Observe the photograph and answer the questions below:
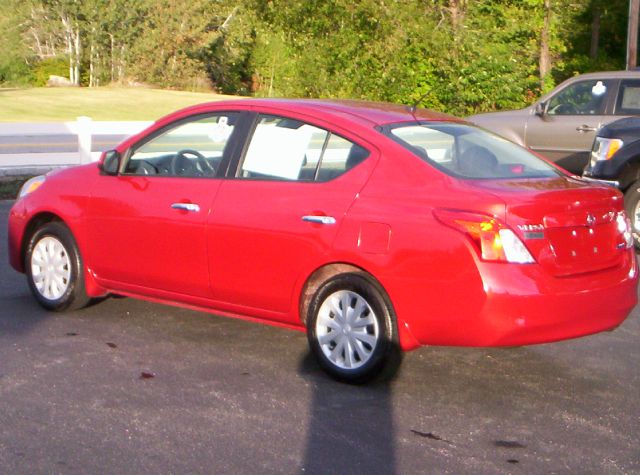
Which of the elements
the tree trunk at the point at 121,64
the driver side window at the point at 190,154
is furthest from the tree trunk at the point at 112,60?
the driver side window at the point at 190,154

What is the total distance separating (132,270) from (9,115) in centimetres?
4471

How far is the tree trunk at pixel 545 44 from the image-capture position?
126 ft

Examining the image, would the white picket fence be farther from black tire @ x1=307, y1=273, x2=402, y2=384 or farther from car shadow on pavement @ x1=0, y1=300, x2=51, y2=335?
black tire @ x1=307, y1=273, x2=402, y2=384

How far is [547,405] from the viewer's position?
6.20m

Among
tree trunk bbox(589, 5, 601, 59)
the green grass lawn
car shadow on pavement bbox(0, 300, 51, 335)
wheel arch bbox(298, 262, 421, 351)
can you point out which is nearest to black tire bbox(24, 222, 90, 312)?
car shadow on pavement bbox(0, 300, 51, 335)

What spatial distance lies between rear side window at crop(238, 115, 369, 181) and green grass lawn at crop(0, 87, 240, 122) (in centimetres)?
4251

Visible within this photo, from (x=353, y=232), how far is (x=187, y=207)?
4.28ft

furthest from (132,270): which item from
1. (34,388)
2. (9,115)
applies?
(9,115)

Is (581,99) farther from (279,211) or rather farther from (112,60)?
(112,60)

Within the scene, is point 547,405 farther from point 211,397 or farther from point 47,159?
point 47,159

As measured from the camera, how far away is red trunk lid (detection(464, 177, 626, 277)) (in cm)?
605

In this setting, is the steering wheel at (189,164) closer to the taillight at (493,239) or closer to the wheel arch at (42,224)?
the wheel arch at (42,224)

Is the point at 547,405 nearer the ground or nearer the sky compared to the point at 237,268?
nearer the ground

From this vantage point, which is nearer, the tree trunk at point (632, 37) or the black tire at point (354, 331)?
the black tire at point (354, 331)
